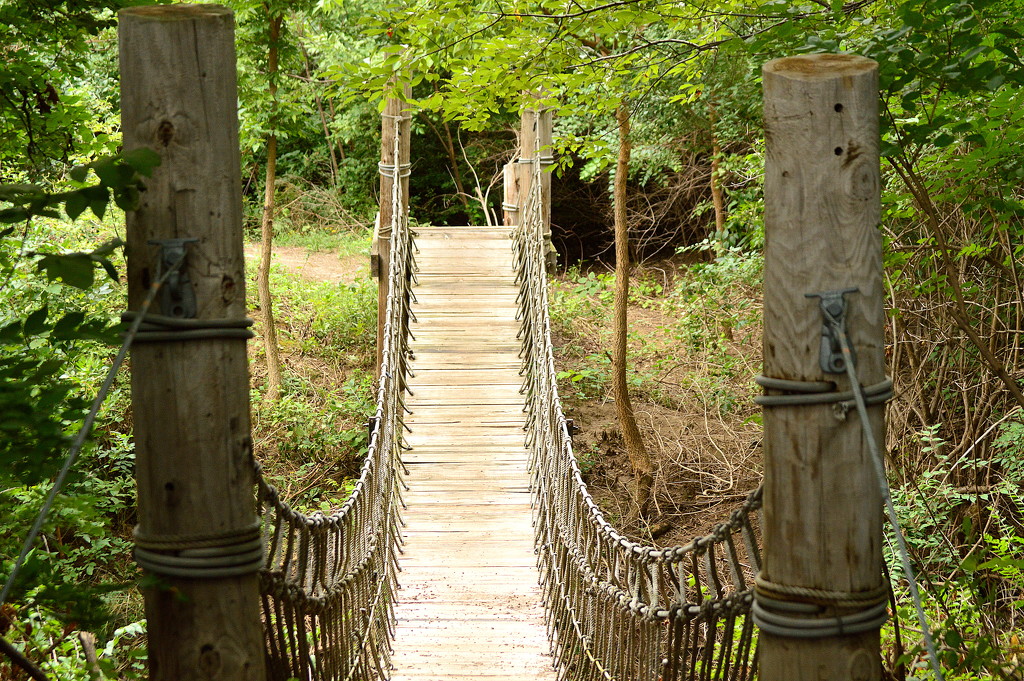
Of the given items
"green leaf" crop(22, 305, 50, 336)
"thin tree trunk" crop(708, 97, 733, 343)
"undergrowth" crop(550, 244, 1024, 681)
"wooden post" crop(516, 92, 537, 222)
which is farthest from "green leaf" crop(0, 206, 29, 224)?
"thin tree trunk" crop(708, 97, 733, 343)

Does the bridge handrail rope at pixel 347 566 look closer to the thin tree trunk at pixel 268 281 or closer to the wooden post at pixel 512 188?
the wooden post at pixel 512 188

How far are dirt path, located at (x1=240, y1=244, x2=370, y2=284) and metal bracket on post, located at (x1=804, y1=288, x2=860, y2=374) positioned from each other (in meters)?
8.30

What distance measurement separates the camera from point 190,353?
3.91 feet

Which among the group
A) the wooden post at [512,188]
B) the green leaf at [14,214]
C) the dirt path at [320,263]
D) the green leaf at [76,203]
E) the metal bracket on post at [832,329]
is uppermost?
the wooden post at [512,188]

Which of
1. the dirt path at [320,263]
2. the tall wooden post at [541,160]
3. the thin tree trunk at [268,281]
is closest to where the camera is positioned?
the tall wooden post at [541,160]

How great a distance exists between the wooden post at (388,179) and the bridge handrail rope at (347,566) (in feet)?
1.17

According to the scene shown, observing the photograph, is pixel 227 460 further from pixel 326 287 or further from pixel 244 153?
pixel 244 153

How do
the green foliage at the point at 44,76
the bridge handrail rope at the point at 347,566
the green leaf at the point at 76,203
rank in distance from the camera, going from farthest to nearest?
the green foliage at the point at 44,76 → the bridge handrail rope at the point at 347,566 → the green leaf at the point at 76,203

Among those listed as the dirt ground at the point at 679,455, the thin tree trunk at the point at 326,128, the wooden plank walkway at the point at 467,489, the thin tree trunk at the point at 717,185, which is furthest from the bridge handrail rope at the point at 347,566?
the thin tree trunk at the point at 326,128

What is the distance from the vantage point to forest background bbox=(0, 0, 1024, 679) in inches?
67.4

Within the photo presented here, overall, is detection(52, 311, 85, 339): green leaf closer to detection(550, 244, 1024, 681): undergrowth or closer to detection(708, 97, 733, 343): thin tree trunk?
detection(550, 244, 1024, 681): undergrowth

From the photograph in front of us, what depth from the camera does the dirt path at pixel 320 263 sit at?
9633mm

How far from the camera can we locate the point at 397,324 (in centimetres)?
500

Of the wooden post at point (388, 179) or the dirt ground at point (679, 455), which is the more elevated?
the wooden post at point (388, 179)
